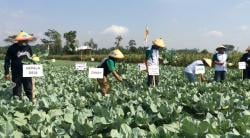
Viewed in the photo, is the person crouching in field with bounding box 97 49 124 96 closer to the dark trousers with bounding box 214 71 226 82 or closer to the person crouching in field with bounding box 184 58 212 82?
the person crouching in field with bounding box 184 58 212 82

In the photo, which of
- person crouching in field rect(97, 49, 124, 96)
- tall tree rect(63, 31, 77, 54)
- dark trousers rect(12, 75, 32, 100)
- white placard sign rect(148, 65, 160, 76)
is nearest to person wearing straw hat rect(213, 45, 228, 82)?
white placard sign rect(148, 65, 160, 76)

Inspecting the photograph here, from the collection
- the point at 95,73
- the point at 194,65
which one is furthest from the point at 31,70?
the point at 194,65

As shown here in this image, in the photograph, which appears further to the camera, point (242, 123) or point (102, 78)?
point (102, 78)

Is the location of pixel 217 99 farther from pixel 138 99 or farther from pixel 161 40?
pixel 161 40

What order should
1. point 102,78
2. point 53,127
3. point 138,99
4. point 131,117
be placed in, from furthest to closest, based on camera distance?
point 102,78
point 138,99
point 131,117
point 53,127

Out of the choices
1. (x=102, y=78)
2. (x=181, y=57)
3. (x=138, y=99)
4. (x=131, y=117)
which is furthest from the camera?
(x=181, y=57)

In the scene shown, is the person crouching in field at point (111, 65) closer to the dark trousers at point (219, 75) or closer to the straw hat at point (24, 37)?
the straw hat at point (24, 37)

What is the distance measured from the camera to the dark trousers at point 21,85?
9180 mm

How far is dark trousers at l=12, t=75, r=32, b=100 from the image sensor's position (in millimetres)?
9180

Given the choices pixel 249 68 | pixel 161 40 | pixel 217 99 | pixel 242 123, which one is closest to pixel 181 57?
pixel 249 68

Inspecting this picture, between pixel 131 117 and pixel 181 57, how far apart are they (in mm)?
33345

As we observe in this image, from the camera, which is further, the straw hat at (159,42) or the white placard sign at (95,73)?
the straw hat at (159,42)

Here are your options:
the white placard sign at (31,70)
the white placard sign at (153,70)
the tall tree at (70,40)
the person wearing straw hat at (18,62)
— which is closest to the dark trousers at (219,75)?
the white placard sign at (153,70)

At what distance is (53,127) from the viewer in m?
5.20
